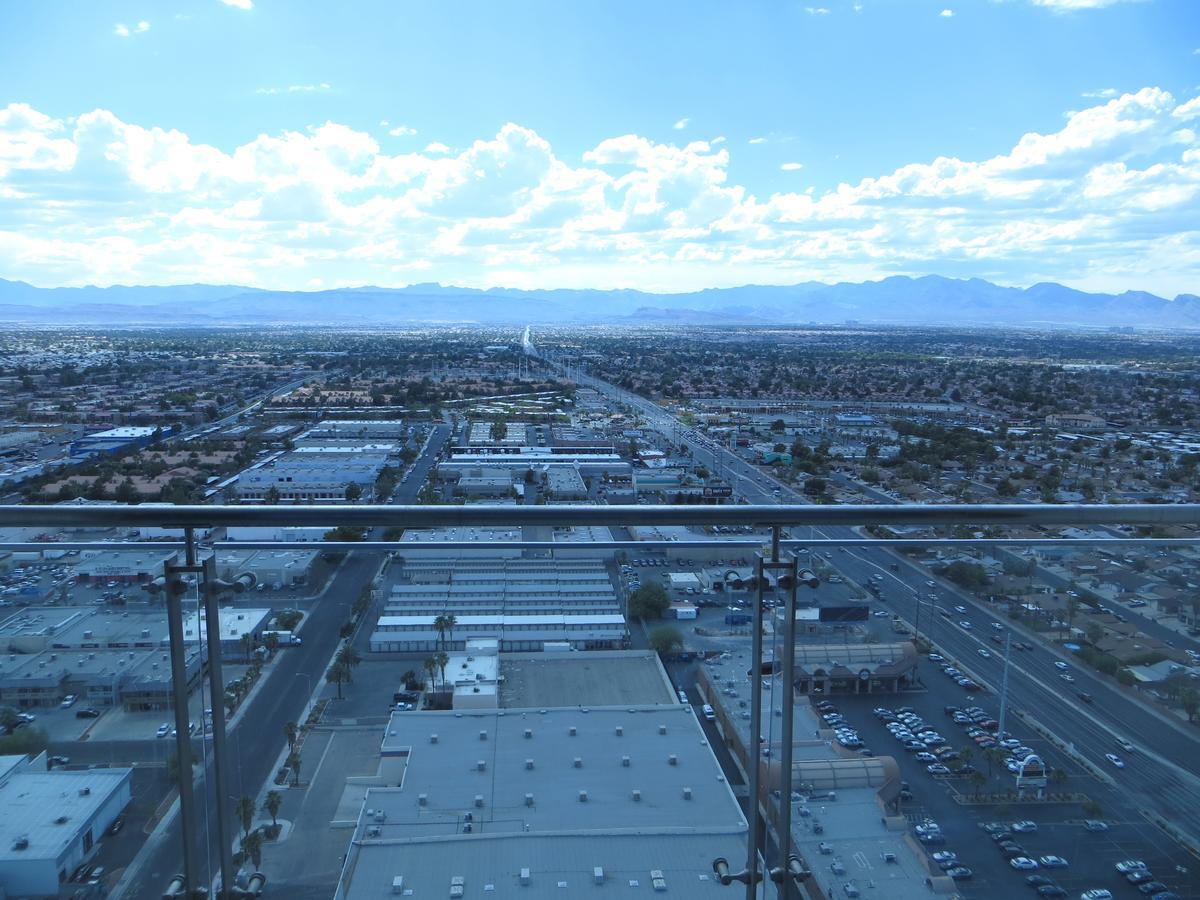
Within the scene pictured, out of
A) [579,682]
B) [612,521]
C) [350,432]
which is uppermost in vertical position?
[612,521]

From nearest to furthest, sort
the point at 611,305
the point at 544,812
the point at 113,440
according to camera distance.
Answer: the point at 544,812 → the point at 113,440 → the point at 611,305

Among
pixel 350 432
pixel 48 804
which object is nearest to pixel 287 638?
pixel 48 804

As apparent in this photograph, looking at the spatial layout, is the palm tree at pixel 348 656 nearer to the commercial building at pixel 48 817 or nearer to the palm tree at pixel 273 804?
the palm tree at pixel 273 804

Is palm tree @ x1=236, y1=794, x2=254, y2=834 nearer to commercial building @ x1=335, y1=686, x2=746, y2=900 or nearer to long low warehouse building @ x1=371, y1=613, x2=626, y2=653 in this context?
commercial building @ x1=335, y1=686, x2=746, y2=900

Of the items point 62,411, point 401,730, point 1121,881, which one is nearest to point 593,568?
point 401,730

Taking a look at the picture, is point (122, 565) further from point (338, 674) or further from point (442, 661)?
point (442, 661)

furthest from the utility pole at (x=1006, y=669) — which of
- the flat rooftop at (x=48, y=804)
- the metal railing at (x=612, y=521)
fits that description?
the flat rooftop at (x=48, y=804)

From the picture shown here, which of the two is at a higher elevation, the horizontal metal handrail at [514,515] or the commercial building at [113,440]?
the horizontal metal handrail at [514,515]
